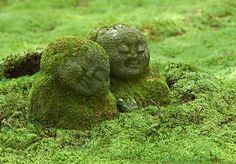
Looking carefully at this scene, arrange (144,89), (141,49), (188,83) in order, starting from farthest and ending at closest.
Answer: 1. (188,83)
2. (144,89)
3. (141,49)

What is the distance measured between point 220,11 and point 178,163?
25023 mm

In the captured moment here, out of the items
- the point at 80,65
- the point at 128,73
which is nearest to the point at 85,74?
the point at 80,65

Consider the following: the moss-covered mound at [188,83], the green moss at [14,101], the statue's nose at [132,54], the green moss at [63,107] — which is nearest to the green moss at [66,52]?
the green moss at [63,107]

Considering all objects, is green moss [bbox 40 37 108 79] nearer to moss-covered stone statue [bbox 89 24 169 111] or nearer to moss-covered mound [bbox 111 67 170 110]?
moss-covered stone statue [bbox 89 24 169 111]

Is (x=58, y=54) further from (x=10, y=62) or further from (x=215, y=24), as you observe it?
(x=215, y=24)

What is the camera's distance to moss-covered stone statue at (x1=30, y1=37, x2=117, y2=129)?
1412 centimetres

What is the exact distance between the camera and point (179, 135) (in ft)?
44.3

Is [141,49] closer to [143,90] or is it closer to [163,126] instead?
[143,90]

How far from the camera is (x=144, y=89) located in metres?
16.2

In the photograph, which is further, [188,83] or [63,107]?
[188,83]

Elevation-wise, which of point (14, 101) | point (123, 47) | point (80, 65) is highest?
point (123, 47)

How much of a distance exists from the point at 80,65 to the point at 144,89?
2.80m

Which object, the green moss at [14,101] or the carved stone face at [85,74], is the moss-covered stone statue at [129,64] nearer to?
the carved stone face at [85,74]

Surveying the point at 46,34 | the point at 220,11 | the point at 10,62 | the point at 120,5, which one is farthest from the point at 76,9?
the point at 10,62
